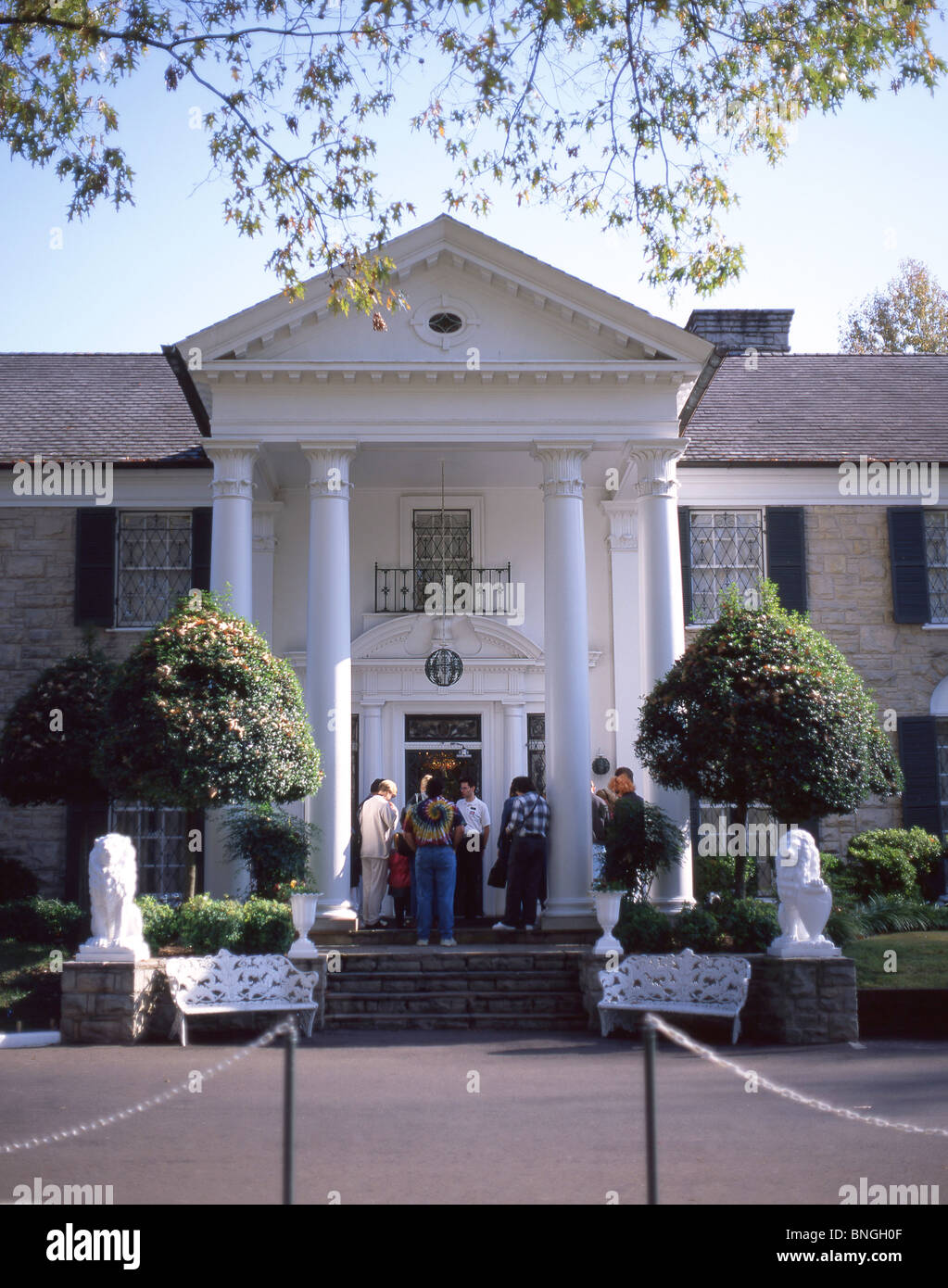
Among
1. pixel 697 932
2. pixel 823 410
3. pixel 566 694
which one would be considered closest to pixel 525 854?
pixel 566 694

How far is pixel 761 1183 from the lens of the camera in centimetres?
635

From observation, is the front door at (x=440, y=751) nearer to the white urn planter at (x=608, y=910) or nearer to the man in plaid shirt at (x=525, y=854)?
the man in plaid shirt at (x=525, y=854)

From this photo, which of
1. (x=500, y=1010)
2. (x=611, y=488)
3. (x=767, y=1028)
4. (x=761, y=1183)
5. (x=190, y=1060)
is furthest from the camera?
(x=611, y=488)

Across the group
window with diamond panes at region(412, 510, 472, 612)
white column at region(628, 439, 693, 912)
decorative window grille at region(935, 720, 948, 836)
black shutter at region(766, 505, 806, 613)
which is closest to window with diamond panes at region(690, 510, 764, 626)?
black shutter at region(766, 505, 806, 613)

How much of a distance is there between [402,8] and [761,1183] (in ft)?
26.0

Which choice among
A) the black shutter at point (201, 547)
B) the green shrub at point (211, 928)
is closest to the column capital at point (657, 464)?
the black shutter at point (201, 547)

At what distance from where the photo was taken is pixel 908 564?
19.0 meters

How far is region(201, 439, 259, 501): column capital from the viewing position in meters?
15.8

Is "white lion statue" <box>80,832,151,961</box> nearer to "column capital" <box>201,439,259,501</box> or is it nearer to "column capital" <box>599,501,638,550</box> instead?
"column capital" <box>201,439,259,501</box>

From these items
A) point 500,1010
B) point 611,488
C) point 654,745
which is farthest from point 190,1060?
point 611,488

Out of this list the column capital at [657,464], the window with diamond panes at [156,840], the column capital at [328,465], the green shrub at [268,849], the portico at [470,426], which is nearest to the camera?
the green shrub at [268,849]

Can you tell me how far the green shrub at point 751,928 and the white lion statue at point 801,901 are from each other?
2.32 feet

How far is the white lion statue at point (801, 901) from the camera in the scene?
11.7m

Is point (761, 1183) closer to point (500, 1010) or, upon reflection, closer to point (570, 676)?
point (500, 1010)
